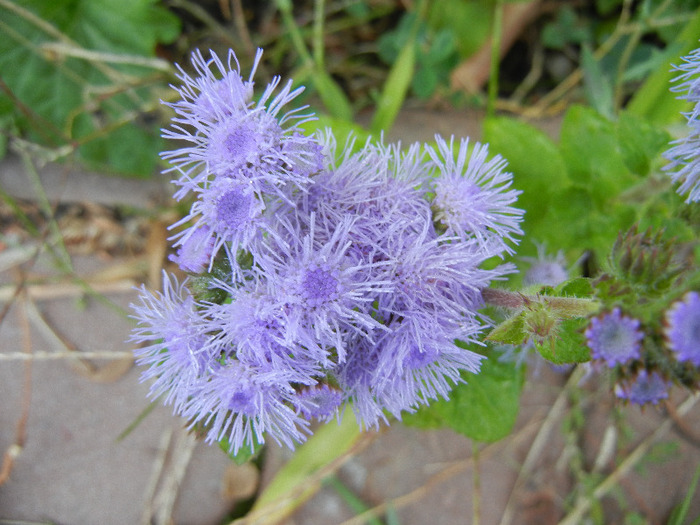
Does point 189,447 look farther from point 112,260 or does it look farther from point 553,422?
point 553,422

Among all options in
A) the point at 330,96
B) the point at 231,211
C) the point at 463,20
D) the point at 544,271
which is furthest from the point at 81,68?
the point at 544,271

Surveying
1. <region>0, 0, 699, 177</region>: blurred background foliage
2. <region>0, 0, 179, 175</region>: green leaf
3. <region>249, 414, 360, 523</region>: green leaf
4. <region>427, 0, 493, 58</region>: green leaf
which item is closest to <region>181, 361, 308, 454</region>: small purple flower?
<region>249, 414, 360, 523</region>: green leaf

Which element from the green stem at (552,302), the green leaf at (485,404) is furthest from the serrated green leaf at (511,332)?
the green leaf at (485,404)

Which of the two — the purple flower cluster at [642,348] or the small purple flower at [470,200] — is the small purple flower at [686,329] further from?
the small purple flower at [470,200]

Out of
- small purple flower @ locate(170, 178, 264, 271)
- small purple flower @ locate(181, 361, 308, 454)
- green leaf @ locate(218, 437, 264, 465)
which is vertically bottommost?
green leaf @ locate(218, 437, 264, 465)

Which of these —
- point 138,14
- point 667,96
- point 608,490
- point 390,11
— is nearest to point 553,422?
point 608,490

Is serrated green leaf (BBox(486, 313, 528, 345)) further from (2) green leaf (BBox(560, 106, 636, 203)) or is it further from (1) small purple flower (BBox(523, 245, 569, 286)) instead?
(2) green leaf (BBox(560, 106, 636, 203))
